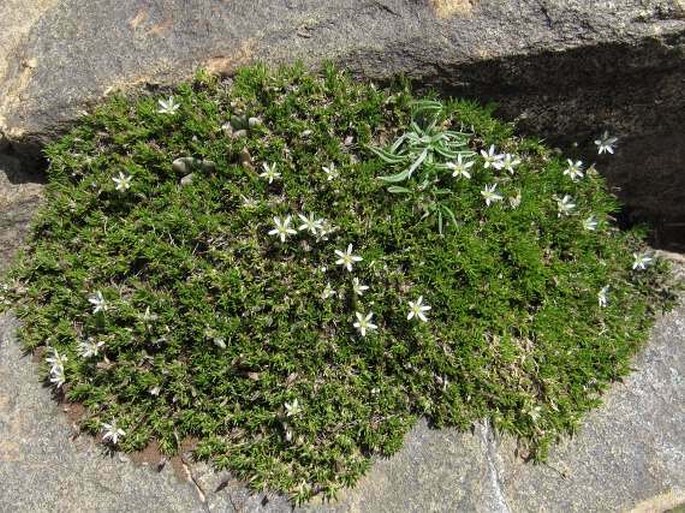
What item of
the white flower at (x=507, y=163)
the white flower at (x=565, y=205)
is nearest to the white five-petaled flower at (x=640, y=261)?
the white flower at (x=565, y=205)

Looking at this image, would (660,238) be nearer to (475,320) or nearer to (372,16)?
(475,320)

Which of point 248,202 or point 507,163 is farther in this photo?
point 507,163

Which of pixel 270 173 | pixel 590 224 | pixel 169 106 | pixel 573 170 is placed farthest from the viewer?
pixel 573 170

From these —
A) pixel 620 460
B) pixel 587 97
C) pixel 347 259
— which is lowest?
pixel 620 460

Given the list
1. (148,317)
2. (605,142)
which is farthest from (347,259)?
(605,142)

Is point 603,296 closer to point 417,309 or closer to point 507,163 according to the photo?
point 507,163

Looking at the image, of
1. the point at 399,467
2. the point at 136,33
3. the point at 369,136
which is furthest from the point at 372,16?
the point at 399,467
